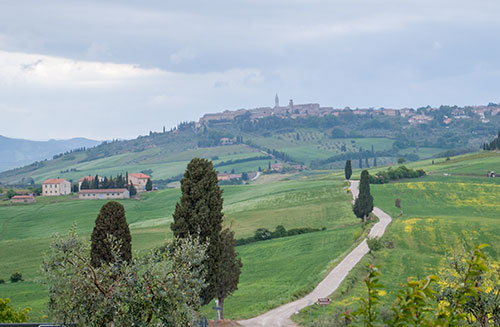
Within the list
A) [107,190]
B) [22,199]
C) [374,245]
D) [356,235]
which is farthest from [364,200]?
[22,199]

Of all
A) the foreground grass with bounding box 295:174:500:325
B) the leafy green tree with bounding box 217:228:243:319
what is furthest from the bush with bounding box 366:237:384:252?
the leafy green tree with bounding box 217:228:243:319

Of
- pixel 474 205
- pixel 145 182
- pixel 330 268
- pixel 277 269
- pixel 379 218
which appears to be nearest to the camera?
pixel 330 268

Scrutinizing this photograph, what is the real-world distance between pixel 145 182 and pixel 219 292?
153738 mm

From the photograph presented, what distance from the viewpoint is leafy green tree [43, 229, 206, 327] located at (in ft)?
62.2

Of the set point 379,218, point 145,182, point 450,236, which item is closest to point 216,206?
point 450,236

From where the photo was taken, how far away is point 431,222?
8112 cm

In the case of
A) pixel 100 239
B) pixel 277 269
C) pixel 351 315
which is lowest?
pixel 277 269

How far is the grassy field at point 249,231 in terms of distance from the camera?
56.9 metres

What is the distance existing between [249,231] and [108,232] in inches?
2127

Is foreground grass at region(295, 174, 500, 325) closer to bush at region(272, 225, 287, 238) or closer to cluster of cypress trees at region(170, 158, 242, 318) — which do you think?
cluster of cypress trees at region(170, 158, 242, 318)

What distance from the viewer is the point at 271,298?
169ft

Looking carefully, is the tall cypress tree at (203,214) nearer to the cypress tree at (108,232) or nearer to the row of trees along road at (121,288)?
the cypress tree at (108,232)

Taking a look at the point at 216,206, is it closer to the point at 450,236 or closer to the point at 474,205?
the point at 450,236

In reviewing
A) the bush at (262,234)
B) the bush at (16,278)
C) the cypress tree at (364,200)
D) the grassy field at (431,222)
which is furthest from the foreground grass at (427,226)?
the bush at (16,278)
